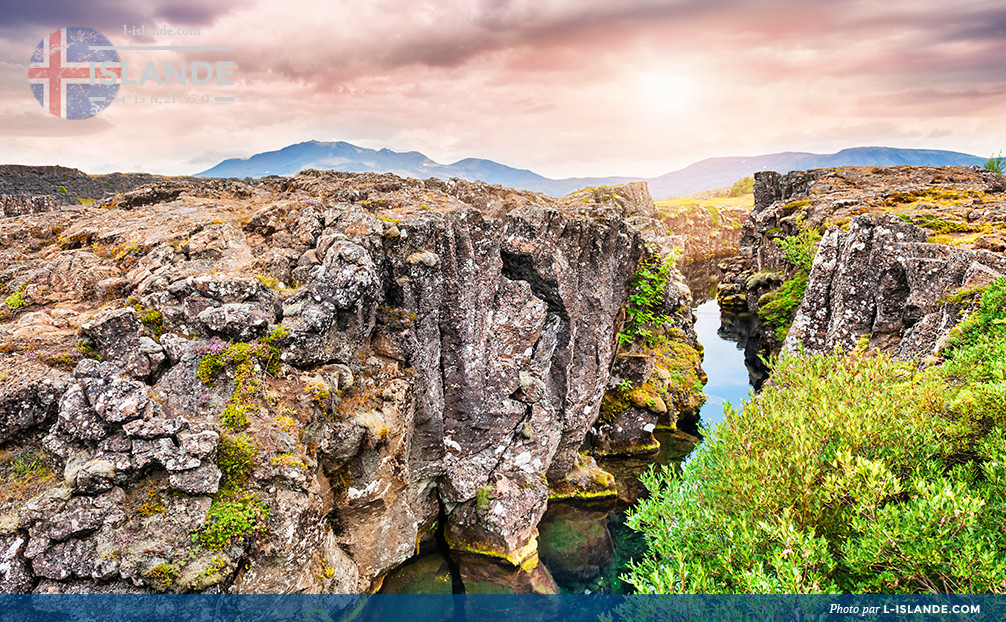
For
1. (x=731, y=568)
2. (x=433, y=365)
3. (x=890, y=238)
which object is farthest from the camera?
(x=890, y=238)

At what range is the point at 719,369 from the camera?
58.1m

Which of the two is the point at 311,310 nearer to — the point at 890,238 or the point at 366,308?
the point at 366,308

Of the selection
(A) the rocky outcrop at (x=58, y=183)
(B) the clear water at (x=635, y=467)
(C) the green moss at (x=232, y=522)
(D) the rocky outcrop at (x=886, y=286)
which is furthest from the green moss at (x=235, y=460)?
(D) the rocky outcrop at (x=886, y=286)

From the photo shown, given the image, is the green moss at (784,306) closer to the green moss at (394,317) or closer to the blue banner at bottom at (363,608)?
the green moss at (394,317)

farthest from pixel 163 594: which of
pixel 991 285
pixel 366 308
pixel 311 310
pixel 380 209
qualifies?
pixel 991 285

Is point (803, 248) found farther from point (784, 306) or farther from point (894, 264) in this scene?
point (894, 264)

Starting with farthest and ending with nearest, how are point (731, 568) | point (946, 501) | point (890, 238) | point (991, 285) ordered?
1. point (890, 238)
2. point (991, 285)
3. point (731, 568)
4. point (946, 501)

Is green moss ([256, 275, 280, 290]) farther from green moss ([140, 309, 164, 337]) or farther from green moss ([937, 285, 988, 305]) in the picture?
green moss ([937, 285, 988, 305])

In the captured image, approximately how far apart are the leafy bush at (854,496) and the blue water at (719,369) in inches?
998

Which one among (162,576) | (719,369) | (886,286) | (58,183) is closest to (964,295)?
(886,286)

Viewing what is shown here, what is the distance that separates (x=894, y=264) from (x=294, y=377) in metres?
34.6

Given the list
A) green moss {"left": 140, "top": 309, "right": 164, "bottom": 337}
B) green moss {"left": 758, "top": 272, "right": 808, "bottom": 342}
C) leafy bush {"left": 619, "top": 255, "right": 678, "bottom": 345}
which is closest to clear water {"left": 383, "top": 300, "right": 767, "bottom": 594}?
leafy bush {"left": 619, "top": 255, "right": 678, "bottom": 345}

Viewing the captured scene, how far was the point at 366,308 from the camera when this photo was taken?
1967 cm

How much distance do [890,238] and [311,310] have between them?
34955 mm
